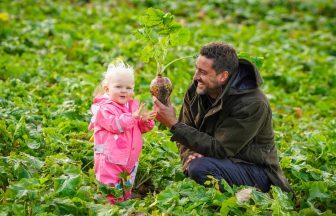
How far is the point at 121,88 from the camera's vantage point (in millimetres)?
4684

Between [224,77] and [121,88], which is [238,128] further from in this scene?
[121,88]

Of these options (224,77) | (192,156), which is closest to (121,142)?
(192,156)

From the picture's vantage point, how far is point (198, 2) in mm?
12711

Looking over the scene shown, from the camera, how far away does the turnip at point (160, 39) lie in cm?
487

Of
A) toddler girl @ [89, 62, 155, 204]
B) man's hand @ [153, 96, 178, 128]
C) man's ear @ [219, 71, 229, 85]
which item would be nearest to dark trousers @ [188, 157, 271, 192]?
man's hand @ [153, 96, 178, 128]

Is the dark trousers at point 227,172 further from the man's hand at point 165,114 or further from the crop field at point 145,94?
the man's hand at point 165,114

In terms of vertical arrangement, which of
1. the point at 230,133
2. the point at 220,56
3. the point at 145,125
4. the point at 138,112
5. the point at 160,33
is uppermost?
the point at 160,33

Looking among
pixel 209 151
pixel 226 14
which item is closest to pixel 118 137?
pixel 209 151

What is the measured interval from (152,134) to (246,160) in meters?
1.36

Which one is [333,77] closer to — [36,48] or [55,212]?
[36,48]

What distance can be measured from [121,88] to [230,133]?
2.77ft

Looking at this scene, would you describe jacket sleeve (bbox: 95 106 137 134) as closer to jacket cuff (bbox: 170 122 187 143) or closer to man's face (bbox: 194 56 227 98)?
jacket cuff (bbox: 170 122 187 143)

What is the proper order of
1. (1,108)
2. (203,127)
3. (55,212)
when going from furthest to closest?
(1,108) → (203,127) → (55,212)

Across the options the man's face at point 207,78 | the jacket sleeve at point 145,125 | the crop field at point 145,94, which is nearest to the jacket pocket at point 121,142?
the jacket sleeve at point 145,125
